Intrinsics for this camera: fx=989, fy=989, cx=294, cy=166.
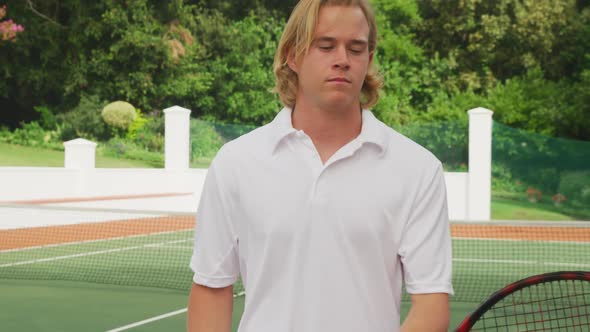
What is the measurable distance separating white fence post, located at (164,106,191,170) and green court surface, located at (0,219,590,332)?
11.4 ft

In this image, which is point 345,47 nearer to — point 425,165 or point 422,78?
point 425,165

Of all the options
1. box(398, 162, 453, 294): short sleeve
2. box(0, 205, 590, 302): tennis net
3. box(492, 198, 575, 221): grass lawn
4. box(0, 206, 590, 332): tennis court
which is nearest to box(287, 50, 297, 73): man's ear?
box(398, 162, 453, 294): short sleeve

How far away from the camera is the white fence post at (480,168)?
58.4 ft

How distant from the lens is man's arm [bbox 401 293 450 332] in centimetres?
184

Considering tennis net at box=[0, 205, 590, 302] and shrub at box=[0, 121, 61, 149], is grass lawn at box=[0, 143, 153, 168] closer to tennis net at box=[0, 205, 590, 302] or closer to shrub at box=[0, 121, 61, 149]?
shrub at box=[0, 121, 61, 149]

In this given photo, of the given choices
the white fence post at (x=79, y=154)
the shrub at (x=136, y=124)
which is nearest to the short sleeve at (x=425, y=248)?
the white fence post at (x=79, y=154)

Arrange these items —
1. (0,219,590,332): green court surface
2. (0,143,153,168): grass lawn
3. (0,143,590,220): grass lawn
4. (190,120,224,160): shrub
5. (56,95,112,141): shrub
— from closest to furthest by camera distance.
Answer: (0,219,590,332): green court surface → (0,143,590,220): grass lawn → (190,120,224,160): shrub → (0,143,153,168): grass lawn → (56,95,112,141): shrub

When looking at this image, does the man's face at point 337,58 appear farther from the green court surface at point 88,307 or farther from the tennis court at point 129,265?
the tennis court at point 129,265

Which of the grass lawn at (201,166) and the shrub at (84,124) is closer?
the grass lawn at (201,166)

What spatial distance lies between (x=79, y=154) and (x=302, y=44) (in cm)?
1732

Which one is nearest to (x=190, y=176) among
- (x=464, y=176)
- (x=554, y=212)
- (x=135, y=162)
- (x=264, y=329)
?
(x=135, y=162)

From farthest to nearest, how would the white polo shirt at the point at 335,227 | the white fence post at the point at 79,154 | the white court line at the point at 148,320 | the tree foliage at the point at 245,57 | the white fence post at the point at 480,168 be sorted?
the tree foliage at the point at 245,57, the white fence post at the point at 79,154, the white fence post at the point at 480,168, the white court line at the point at 148,320, the white polo shirt at the point at 335,227

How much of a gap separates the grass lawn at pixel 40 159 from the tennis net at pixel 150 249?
4480 millimetres

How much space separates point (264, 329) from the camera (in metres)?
1.91
